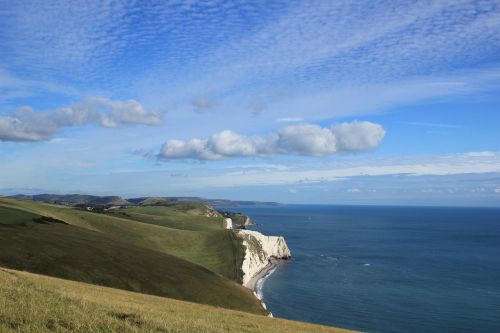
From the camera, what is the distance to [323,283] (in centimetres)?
12269

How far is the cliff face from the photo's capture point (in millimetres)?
134663

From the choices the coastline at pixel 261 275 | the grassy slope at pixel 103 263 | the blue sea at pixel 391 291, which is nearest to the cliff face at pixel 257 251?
the coastline at pixel 261 275

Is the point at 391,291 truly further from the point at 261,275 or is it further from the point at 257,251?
the point at 257,251

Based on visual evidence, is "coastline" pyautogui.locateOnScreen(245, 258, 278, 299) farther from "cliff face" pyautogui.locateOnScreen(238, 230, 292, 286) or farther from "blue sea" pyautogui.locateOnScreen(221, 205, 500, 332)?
"blue sea" pyautogui.locateOnScreen(221, 205, 500, 332)

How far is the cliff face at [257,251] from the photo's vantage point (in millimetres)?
134663

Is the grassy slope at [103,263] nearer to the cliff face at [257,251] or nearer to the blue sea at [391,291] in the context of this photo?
the blue sea at [391,291]

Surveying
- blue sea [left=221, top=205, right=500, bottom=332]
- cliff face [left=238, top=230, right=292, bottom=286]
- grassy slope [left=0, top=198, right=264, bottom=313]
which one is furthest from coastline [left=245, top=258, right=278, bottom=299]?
grassy slope [left=0, top=198, right=264, bottom=313]

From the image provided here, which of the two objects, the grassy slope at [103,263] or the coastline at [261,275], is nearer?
the grassy slope at [103,263]

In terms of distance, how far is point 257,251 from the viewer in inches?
6117

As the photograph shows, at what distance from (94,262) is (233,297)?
25812 millimetres

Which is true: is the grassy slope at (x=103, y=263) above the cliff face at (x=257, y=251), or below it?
above

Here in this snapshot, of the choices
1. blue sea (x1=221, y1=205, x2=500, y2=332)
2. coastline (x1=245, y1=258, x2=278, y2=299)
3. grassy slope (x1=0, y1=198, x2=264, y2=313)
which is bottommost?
coastline (x1=245, y1=258, x2=278, y2=299)

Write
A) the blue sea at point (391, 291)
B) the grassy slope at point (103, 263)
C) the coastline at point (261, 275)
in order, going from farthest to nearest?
1. the coastline at point (261, 275)
2. the blue sea at point (391, 291)
3. the grassy slope at point (103, 263)

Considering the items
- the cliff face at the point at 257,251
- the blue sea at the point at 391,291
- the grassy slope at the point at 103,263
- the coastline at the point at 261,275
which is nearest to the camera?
the grassy slope at the point at 103,263
